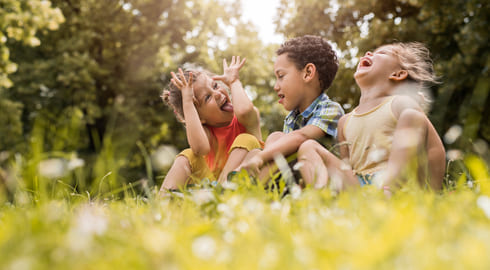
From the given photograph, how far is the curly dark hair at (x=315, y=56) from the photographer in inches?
151

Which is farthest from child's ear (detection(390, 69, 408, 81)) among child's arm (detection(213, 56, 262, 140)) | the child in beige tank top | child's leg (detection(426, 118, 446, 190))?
child's arm (detection(213, 56, 262, 140))

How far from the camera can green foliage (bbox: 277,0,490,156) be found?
9000mm

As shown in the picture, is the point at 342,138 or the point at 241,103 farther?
the point at 241,103

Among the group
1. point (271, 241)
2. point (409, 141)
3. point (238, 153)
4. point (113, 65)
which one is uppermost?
point (271, 241)

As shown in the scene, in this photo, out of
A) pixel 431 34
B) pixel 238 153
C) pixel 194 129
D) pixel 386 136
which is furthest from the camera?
pixel 431 34

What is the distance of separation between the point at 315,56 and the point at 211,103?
3.44 ft

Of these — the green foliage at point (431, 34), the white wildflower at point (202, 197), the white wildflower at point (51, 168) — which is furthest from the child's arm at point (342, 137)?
the green foliage at point (431, 34)

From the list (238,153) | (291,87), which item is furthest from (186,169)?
(291,87)

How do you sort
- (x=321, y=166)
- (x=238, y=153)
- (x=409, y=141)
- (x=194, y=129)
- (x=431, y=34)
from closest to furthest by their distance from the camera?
(x=409, y=141) < (x=321, y=166) < (x=238, y=153) < (x=194, y=129) < (x=431, y=34)

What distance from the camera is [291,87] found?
3771mm

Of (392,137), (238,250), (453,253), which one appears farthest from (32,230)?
(392,137)

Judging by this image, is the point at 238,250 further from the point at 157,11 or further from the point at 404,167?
the point at 157,11

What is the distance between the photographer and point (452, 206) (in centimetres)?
180

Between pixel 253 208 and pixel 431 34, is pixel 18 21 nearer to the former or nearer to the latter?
pixel 431 34
